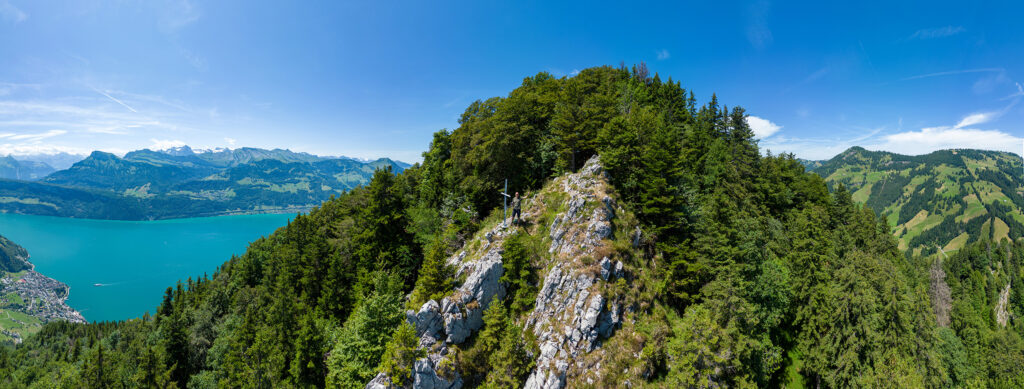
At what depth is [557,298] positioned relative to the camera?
25422 mm

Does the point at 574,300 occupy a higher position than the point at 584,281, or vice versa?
the point at 584,281

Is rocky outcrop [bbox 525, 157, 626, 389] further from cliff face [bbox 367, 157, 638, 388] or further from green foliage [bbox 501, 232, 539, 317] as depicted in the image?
green foliage [bbox 501, 232, 539, 317]

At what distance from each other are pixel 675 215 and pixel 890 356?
1675 cm

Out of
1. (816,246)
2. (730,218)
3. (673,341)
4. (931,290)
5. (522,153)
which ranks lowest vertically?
(931,290)

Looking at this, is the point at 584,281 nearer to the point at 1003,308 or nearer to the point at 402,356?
the point at 402,356

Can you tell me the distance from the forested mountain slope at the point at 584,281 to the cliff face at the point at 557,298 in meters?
0.13

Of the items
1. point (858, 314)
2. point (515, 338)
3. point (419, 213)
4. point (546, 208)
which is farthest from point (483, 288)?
point (858, 314)

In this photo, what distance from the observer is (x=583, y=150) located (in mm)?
35094

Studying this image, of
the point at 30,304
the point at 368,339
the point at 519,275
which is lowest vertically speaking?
the point at 30,304

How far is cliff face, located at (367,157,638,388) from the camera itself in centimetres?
2352

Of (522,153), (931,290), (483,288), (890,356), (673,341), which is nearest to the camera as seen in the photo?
(673,341)

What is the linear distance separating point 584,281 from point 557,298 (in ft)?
7.74

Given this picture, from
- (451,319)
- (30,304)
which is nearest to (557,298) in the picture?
(451,319)

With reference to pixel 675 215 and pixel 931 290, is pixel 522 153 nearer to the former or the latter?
pixel 675 215
